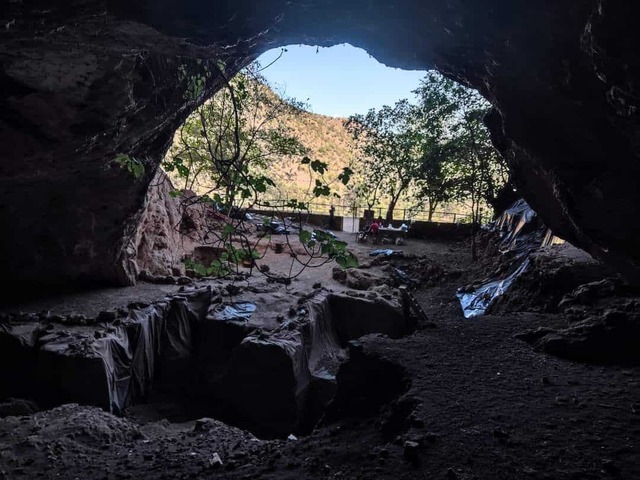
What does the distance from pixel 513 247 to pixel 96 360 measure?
8.49 meters

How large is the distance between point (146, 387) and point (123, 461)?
122 inches

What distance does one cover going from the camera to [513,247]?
30.4ft

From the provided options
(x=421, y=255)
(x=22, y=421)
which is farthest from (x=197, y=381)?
(x=421, y=255)

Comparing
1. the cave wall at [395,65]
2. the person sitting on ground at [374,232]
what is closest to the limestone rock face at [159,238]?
the cave wall at [395,65]

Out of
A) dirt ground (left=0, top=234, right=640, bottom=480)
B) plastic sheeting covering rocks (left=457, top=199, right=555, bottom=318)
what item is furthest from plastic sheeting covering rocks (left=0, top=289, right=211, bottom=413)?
plastic sheeting covering rocks (left=457, top=199, right=555, bottom=318)

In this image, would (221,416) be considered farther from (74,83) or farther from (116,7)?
(116,7)

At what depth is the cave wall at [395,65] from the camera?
7.54ft

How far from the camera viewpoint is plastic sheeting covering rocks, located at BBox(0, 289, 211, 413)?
16.9ft

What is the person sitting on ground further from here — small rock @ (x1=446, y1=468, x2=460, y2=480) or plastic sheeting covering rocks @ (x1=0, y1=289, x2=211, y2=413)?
small rock @ (x1=446, y1=468, x2=460, y2=480)

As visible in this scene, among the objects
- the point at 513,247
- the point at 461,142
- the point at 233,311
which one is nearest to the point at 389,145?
the point at 461,142

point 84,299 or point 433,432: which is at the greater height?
point 433,432

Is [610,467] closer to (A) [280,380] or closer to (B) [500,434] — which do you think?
(B) [500,434]

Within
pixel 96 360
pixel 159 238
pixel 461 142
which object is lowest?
pixel 96 360

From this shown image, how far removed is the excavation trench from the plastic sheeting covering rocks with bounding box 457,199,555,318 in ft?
5.00
